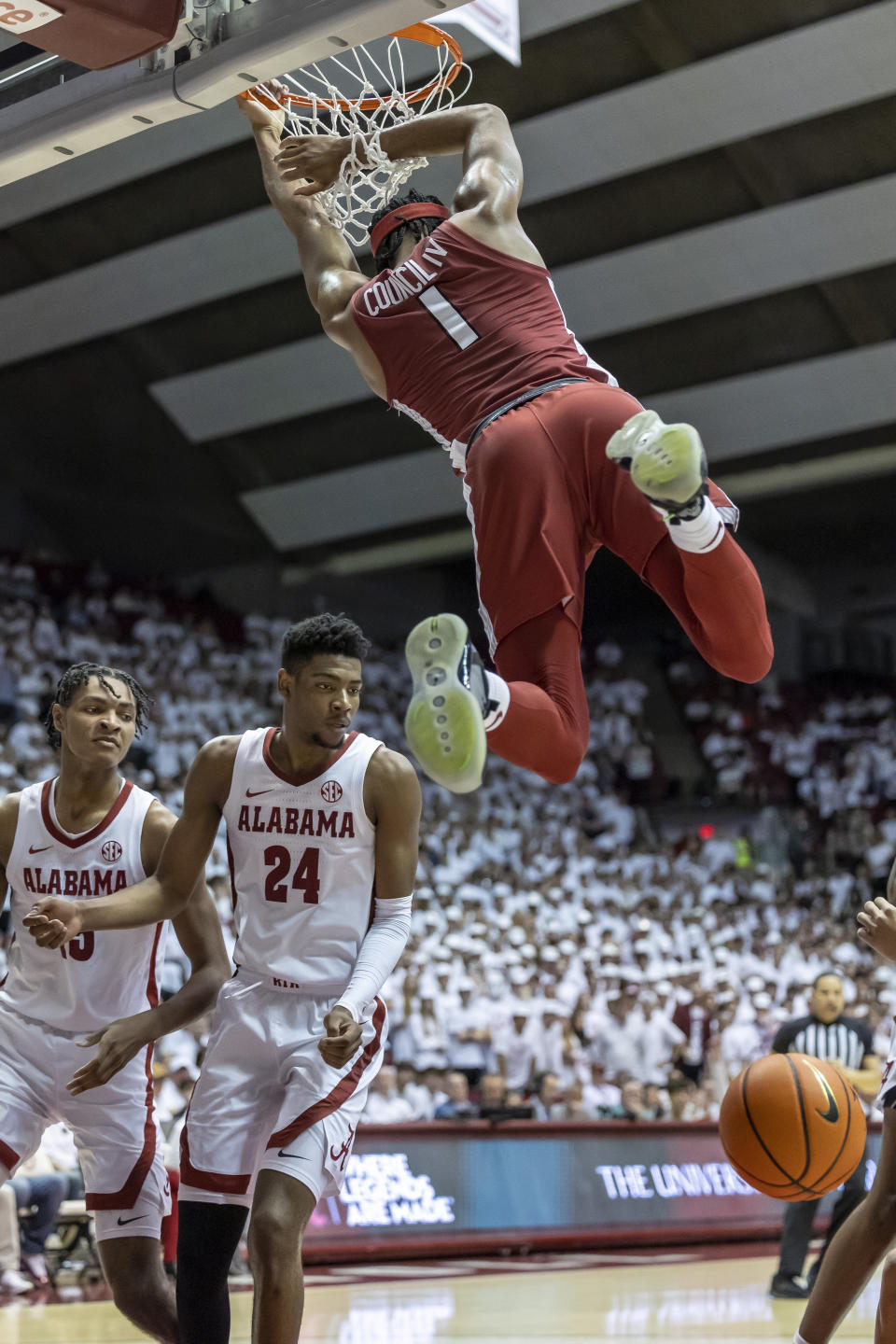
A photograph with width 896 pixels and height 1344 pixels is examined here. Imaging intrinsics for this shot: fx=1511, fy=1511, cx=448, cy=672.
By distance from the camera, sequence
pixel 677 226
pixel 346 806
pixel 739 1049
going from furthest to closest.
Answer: pixel 677 226
pixel 739 1049
pixel 346 806

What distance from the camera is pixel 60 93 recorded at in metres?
4.73

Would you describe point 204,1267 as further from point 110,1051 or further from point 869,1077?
point 869,1077

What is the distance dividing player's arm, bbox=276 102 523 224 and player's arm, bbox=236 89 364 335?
82mm

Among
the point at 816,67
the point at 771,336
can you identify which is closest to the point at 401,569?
the point at 771,336

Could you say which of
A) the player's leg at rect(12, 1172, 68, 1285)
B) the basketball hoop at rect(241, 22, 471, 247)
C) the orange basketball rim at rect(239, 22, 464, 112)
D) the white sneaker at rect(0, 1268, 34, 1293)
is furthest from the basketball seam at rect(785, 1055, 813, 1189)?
the white sneaker at rect(0, 1268, 34, 1293)

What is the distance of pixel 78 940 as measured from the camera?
4965 mm

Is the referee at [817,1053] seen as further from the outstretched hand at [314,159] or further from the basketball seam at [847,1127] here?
the outstretched hand at [314,159]

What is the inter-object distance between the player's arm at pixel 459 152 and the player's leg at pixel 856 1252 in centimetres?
301

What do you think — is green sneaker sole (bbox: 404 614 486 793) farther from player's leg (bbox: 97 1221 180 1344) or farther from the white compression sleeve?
player's leg (bbox: 97 1221 180 1344)

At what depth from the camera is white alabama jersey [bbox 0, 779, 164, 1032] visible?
496 centimetres

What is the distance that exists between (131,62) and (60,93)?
27 cm

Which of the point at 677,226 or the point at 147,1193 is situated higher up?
the point at 677,226

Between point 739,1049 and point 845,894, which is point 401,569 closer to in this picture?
point 845,894

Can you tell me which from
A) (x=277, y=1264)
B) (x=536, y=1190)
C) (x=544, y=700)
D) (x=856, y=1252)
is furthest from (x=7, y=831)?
(x=536, y=1190)
